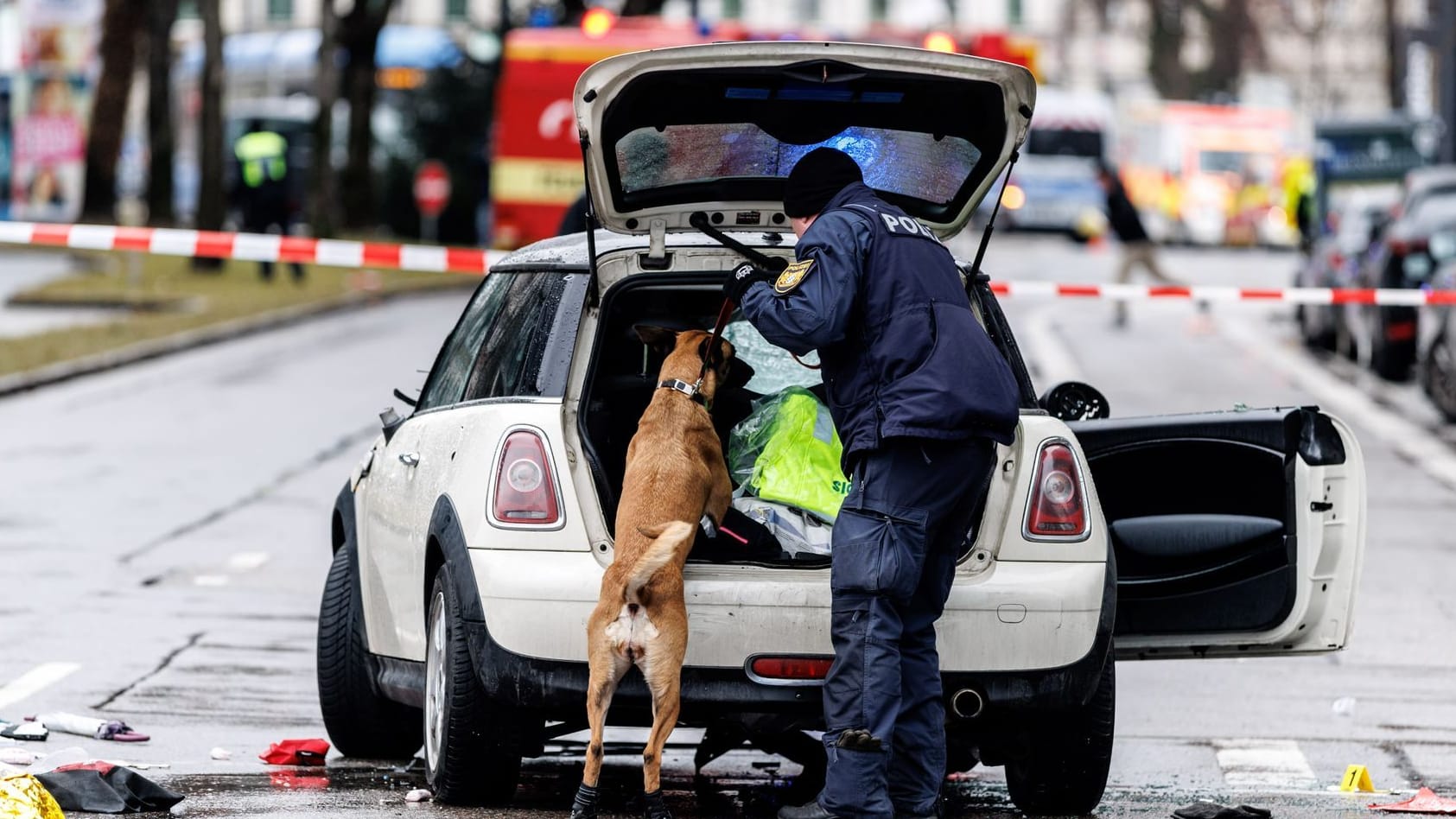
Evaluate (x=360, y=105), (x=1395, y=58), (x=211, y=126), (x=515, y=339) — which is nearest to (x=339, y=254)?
(x=515, y=339)

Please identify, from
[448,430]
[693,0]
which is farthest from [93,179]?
[448,430]

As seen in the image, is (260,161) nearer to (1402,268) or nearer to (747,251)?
(1402,268)

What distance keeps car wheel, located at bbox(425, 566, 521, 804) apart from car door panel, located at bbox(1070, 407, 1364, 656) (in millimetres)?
1756

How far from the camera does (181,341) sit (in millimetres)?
23297

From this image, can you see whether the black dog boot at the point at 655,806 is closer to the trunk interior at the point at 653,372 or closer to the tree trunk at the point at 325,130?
the trunk interior at the point at 653,372

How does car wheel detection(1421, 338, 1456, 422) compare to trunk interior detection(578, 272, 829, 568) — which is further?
car wheel detection(1421, 338, 1456, 422)

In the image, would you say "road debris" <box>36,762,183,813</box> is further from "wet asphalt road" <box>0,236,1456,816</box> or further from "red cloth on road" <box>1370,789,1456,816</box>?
"red cloth on road" <box>1370,789,1456,816</box>

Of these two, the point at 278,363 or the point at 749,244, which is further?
the point at 278,363

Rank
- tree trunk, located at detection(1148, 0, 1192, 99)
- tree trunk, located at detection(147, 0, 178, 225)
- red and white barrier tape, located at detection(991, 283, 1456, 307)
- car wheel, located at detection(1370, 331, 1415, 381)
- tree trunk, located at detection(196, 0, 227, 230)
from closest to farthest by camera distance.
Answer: red and white barrier tape, located at detection(991, 283, 1456, 307), car wheel, located at detection(1370, 331, 1415, 381), tree trunk, located at detection(196, 0, 227, 230), tree trunk, located at detection(147, 0, 178, 225), tree trunk, located at detection(1148, 0, 1192, 99)

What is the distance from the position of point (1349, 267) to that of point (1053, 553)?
17296 mm

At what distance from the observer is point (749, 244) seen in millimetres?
6363

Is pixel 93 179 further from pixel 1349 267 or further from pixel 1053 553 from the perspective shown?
pixel 1053 553

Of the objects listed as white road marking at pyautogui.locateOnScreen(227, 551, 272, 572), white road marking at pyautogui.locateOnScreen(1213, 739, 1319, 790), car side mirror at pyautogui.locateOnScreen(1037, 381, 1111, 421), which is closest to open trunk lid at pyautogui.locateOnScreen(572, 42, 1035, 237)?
car side mirror at pyautogui.locateOnScreen(1037, 381, 1111, 421)

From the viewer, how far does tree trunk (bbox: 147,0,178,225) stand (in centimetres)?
3594
